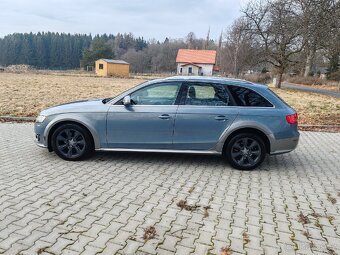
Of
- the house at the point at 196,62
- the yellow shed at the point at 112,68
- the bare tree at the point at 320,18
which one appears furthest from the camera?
the house at the point at 196,62

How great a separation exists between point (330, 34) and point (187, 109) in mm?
8088

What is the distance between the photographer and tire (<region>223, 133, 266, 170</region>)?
19.3ft

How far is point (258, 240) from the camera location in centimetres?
355

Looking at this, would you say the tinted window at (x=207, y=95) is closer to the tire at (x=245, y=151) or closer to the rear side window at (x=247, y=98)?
the rear side window at (x=247, y=98)

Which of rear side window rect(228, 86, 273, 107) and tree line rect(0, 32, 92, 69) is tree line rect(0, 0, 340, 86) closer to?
tree line rect(0, 32, 92, 69)

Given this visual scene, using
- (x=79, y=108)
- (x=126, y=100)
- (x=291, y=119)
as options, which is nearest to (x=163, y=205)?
(x=126, y=100)

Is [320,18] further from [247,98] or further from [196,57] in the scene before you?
[196,57]

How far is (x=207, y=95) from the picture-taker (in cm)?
594

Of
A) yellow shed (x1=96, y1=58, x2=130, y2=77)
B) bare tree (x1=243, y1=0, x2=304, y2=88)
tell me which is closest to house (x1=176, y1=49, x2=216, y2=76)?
yellow shed (x1=96, y1=58, x2=130, y2=77)

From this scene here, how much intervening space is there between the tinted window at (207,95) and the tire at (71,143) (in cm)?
196

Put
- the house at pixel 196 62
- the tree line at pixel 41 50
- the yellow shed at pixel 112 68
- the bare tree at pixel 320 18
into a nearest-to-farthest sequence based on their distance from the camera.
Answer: the bare tree at pixel 320 18 < the yellow shed at pixel 112 68 < the house at pixel 196 62 < the tree line at pixel 41 50

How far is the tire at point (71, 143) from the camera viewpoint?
598 cm

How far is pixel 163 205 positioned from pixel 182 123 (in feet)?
6.15

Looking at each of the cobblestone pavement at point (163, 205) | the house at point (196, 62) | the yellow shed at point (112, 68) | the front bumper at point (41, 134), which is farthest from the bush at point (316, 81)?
the front bumper at point (41, 134)
